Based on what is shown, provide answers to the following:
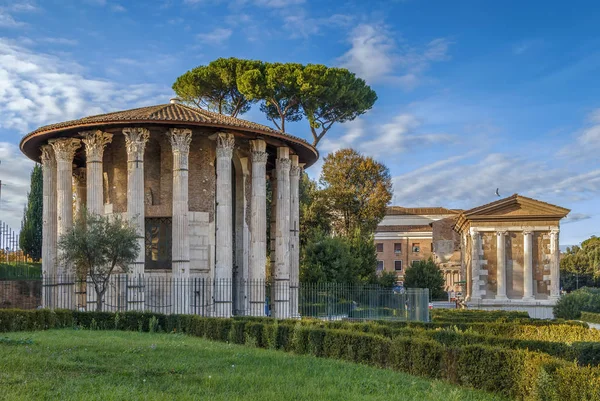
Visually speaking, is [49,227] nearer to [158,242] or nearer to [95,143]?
[95,143]

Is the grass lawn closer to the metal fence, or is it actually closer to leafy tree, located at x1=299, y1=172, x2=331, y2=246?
the metal fence

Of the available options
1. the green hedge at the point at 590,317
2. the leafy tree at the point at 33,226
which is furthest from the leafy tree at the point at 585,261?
the leafy tree at the point at 33,226

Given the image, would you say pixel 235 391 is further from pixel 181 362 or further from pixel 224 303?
pixel 224 303

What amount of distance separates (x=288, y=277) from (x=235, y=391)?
17839 mm

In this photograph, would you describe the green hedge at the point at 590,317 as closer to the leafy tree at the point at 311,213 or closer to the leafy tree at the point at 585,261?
the leafy tree at the point at 311,213

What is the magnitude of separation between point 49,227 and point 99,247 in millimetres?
5351

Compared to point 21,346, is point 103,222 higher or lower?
higher

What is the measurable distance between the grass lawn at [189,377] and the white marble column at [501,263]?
28.9 meters

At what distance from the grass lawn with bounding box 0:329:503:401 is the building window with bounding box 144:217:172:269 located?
1256cm

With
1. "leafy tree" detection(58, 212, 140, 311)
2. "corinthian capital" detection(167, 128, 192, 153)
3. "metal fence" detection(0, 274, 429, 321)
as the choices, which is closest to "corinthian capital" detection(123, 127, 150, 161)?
"corinthian capital" detection(167, 128, 192, 153)

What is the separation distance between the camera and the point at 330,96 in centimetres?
3866

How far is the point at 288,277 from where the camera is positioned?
84.5 feet

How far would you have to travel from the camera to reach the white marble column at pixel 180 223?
22.8 meters

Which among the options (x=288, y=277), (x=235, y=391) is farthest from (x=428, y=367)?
(x=288, y=277)
